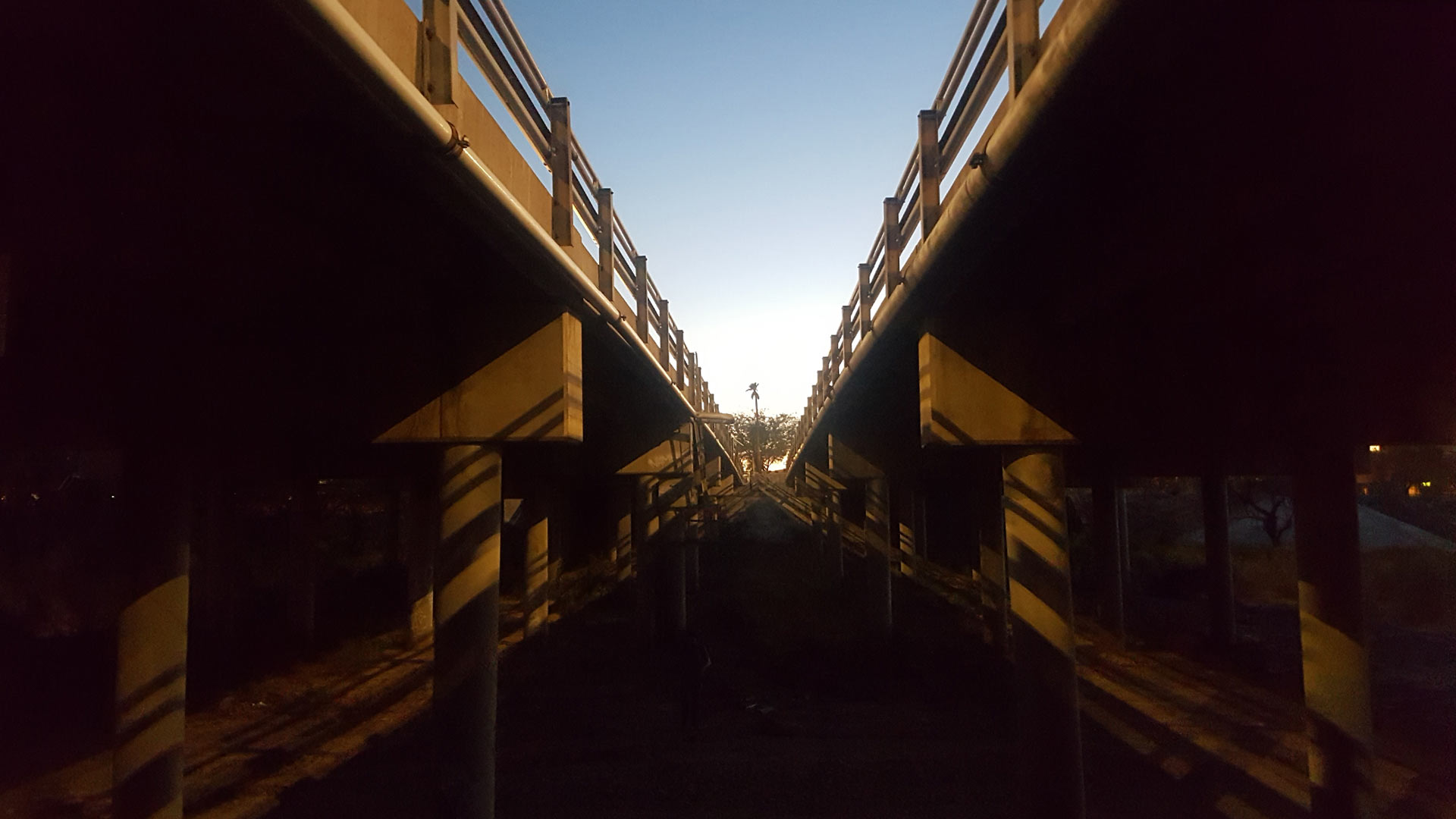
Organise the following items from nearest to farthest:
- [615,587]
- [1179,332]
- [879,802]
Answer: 1. [1179,332]
2. [879,802]
3. [615,587]

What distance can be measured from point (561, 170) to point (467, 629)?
4152 mm

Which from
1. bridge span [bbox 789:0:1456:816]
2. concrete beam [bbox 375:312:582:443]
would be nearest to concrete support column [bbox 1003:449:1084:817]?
bridge span [bbox 789:0:1456:816]

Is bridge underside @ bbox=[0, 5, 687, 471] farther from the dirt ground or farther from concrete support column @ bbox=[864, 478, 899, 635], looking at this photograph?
concrete support column @ bbox=[864, 478, 899, 635]

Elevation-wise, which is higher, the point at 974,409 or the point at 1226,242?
the point at 1226,242

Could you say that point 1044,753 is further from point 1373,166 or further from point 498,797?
point 498,797

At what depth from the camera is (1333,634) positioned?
10.9m

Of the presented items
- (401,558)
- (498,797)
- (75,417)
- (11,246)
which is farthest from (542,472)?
(401,558)

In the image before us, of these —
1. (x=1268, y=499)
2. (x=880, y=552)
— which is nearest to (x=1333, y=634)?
(x=880, y=552)

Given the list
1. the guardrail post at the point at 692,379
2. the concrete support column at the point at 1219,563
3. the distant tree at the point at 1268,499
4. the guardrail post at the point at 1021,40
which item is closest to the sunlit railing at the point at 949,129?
the guardrail post at the point at 1021,40

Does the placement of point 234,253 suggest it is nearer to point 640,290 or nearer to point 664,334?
point 640,290

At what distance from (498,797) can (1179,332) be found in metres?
9.99

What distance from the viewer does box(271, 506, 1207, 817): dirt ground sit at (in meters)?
12.0

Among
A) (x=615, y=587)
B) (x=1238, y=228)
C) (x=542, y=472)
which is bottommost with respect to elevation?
(x=615, y=587)

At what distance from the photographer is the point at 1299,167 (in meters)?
4.49
